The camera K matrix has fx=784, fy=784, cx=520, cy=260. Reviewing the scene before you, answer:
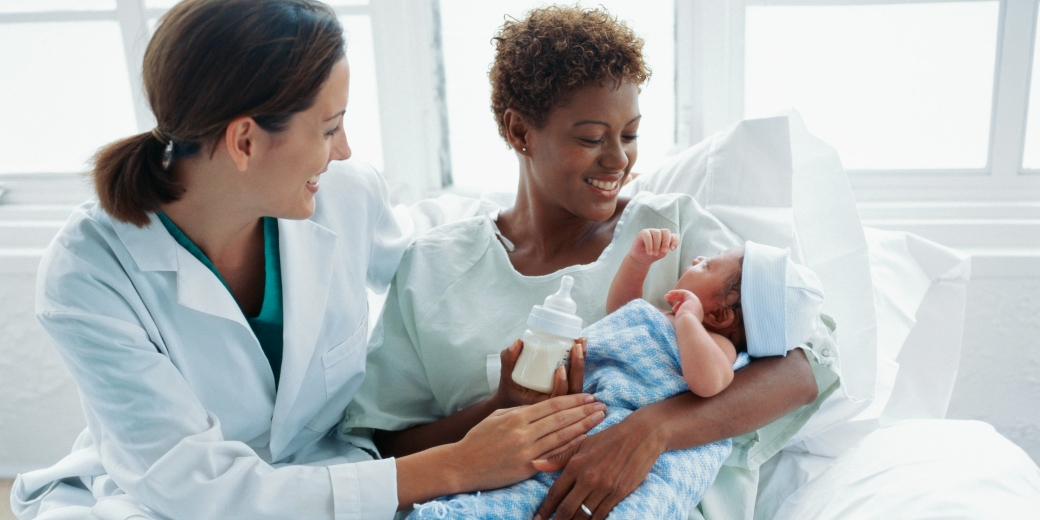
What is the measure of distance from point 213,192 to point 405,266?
482 mm

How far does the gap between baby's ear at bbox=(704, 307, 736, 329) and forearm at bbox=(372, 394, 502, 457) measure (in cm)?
40

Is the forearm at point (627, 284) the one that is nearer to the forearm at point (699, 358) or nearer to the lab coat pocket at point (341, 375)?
the forearm at point (699, 358)

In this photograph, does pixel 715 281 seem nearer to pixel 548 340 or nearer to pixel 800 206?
pixel 548 340

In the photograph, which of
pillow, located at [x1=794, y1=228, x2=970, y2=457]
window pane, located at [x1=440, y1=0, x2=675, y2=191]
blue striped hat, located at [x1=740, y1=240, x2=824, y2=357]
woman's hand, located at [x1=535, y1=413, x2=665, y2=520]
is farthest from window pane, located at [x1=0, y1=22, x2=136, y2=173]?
pillow, located at [x1=794, y1=228, x2=970, y2=457]

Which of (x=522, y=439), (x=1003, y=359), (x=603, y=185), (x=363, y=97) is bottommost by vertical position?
(x=1003, y=359)

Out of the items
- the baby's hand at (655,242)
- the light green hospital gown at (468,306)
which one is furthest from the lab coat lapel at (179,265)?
the baby's hand at (655,242)

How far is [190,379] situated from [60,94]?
1985mm

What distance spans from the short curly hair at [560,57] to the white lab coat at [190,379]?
0.44m

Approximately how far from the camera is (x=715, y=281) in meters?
1.33

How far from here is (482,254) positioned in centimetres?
164

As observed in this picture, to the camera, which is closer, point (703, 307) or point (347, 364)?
point (703, 307)

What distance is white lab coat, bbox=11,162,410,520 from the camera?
1201 mm

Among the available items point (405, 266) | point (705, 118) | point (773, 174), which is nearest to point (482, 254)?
point (405, 266)

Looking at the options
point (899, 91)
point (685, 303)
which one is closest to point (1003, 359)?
point (899, 91)
